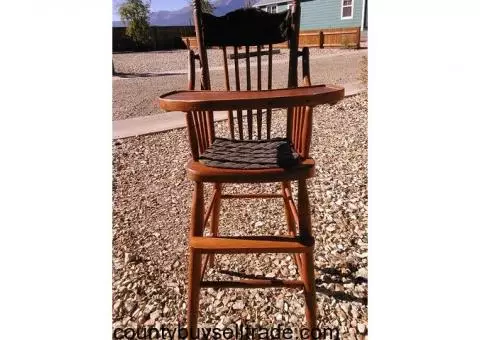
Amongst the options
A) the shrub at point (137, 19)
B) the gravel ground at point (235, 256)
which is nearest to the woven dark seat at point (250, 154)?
the gravel ground at point (235, 256)

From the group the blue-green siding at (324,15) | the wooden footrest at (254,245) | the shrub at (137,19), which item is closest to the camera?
the wooden footrest at (254,245)

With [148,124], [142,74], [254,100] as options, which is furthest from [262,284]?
[142,74]

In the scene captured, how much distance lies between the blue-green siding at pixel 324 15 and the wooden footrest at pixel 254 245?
9.04 m

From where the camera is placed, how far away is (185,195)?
2.38m

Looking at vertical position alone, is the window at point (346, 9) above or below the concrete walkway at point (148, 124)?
above

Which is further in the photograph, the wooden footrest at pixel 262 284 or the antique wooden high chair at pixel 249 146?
the wooden footrest at pixel 262 284

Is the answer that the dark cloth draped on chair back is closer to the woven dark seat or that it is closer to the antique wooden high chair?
the antique wooden high chair

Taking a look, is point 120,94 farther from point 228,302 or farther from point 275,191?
point 228,302

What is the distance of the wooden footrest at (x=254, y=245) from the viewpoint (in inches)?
43.3

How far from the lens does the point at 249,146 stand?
1385mm

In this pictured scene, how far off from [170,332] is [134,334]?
5.0 inches

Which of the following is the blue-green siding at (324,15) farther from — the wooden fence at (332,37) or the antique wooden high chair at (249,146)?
the antique wooden high chair at (249,146)

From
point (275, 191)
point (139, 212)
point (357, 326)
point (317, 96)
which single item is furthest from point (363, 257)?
point (139, 212)

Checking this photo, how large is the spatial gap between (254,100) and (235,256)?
3.39ft
